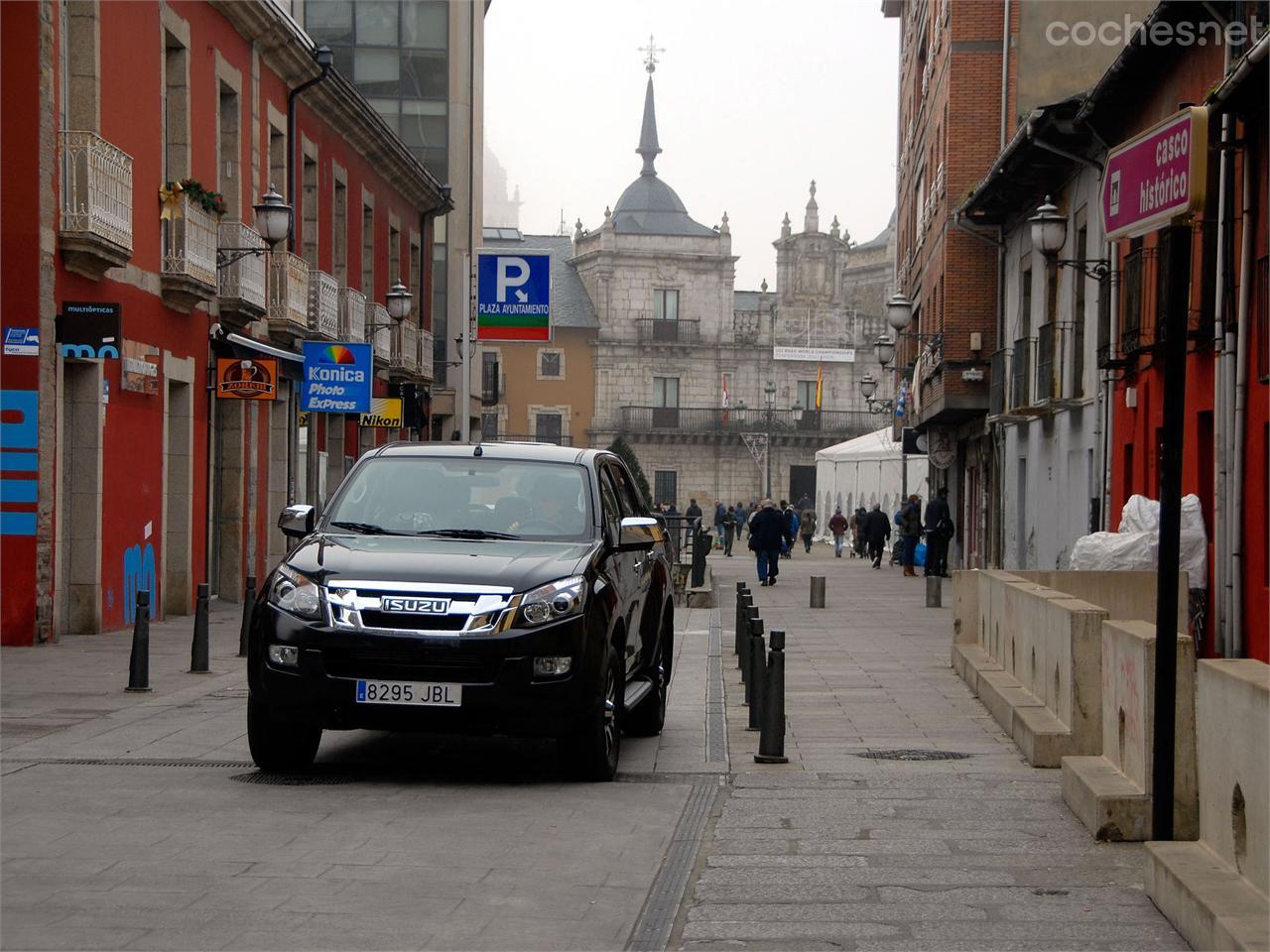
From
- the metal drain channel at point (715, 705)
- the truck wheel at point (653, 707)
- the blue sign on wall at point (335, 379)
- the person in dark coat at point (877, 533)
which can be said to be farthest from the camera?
the person in dark coat at point (877, 533)

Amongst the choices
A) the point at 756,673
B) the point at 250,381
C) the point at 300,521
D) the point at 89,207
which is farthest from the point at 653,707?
the point at 250,381

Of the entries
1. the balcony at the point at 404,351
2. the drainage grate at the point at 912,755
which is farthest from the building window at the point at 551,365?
the drainage grate at the point at 912,755

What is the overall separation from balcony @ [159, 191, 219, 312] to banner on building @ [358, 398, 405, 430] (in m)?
9.93

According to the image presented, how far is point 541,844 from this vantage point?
7570 mm

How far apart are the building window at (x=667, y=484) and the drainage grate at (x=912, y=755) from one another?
75580 millimetres

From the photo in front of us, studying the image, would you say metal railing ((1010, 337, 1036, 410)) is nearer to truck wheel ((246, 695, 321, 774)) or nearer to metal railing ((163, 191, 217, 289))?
metal railing ((163, 191, 217, 289))

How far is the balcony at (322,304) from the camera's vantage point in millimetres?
27453

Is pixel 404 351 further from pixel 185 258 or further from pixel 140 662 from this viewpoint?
pixel 140 662

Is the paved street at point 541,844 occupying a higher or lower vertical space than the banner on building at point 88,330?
lower

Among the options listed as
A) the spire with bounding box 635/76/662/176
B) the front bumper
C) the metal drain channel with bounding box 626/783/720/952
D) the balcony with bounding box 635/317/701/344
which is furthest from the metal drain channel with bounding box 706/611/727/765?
the spire with bounding box 635/76/662/176

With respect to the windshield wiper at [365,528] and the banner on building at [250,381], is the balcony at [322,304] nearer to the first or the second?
the banner on building at [250,381]

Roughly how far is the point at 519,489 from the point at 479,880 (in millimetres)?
3788

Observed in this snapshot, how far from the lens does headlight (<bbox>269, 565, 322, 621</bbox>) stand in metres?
9.02

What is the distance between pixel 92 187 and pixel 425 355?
21791 millimetres
